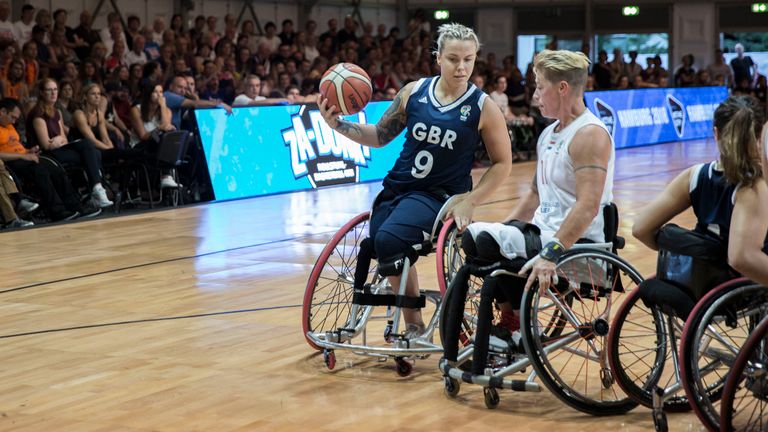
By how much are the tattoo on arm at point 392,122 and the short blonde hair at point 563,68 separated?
40.9 inches

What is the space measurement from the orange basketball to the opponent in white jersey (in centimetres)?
109

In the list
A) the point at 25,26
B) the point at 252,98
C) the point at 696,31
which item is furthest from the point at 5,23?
the point at 696,31

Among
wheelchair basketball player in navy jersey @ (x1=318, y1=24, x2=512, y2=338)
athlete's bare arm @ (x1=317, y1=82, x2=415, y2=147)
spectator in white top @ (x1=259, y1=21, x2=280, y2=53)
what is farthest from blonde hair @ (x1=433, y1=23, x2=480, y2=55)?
spectator in white top @ (x1=259, y1=21, x2=280, y2=53)

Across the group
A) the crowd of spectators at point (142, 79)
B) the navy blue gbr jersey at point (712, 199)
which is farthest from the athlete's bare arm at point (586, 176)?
the crowd of spectators at point (142, 79)

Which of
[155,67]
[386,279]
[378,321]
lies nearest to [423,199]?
[386,279]

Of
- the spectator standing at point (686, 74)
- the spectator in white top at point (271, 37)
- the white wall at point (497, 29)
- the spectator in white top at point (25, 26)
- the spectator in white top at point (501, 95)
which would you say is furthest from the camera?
the white wall at point (497, 29)

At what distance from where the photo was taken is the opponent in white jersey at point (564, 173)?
414cm

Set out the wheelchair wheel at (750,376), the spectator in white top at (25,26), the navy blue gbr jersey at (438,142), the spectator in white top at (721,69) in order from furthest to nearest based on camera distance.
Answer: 1. the spectator in white top at (721,69)
2. the spectator in white top at (25,26)
3. the navy blue gbr jersey at (438,142)
4. the wheelchair wheel at (750,376)

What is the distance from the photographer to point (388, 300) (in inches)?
192

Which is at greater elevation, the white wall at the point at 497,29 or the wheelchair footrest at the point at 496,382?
the white wall at the point at 497,29

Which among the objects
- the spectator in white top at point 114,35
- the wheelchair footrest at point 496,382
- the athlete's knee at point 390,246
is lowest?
the wheelchair footrest at point 496,382

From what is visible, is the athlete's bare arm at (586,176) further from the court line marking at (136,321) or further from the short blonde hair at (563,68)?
the court line marking at (136,321)

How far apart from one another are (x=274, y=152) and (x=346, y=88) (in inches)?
295

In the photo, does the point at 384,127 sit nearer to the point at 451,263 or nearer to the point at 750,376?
the point at 451,263
